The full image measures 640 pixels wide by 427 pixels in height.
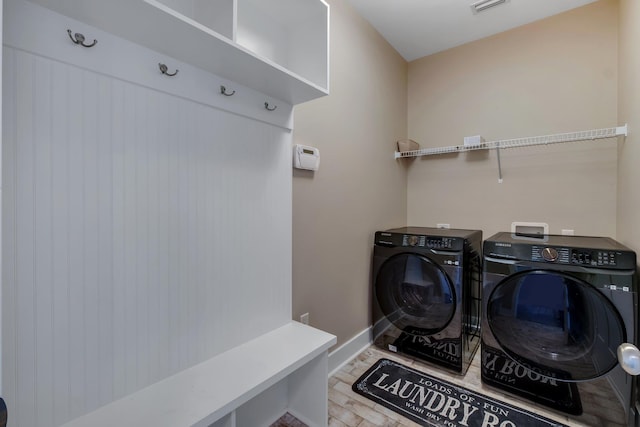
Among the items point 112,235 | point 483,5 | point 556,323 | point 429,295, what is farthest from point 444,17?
point 112,235

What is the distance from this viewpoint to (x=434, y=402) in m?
1.60

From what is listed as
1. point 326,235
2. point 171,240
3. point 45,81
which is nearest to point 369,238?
point 326,235

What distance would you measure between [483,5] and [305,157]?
5.88ft

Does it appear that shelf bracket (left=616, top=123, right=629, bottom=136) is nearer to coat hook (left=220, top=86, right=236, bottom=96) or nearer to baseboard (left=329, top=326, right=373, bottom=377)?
baseboard (left=329, top=326, right=373, bottom=377)

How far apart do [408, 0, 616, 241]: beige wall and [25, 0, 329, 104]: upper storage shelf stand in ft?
5.66

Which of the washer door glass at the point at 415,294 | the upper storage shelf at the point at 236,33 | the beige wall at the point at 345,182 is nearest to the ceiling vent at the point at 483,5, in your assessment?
the beige wall at the point at 345,182

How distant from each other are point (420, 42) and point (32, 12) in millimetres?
2625

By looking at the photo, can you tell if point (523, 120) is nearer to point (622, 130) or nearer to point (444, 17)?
point (622, 130)

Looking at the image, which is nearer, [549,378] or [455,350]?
[549,378]

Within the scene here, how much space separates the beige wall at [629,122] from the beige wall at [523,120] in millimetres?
131

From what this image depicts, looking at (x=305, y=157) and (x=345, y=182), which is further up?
(x=305, y=157)

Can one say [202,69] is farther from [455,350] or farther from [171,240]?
[455,350]

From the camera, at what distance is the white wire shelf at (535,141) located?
1.86 meters

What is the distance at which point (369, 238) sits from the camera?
228cm
